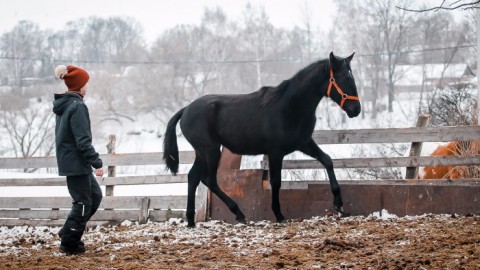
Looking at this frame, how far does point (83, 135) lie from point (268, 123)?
295 cm

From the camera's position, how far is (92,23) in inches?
4486

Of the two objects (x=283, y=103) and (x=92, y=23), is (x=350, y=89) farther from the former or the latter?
(x=92, y=23)

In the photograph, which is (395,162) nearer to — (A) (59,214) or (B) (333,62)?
(B) (333,62)

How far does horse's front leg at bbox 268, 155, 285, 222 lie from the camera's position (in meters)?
8.68

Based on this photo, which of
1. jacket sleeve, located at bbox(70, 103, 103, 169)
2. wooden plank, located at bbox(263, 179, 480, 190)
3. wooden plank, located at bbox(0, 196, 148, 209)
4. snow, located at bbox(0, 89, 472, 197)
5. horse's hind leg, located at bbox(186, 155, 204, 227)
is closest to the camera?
jacket sleeve, located at bbox(70, 103, 103, 169)

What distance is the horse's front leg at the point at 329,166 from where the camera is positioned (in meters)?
8.63

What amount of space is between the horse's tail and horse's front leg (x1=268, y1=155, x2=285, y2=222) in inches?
57.0

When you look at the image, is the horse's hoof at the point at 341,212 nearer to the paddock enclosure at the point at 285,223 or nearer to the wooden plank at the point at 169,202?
the paddock enclosure at the point at 285,223

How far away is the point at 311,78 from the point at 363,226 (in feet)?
7.59

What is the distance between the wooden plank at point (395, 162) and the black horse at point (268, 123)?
1.62 feet

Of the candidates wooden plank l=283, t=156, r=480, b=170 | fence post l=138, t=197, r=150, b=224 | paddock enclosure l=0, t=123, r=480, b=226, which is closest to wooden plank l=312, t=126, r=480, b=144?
paddock enclosure l=0, t=123, r=480, b=226

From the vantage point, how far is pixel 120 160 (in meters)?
10.7

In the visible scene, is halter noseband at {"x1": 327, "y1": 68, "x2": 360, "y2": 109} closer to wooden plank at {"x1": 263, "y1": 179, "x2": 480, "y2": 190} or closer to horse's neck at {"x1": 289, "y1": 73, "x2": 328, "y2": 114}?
horse's neck at {"x1": 289, "y1": 73, "x2": 328, "y2": 114}

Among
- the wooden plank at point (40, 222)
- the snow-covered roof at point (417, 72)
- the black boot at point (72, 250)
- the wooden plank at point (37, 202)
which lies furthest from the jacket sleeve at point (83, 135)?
the snow-covered roof at point (417, 72)
